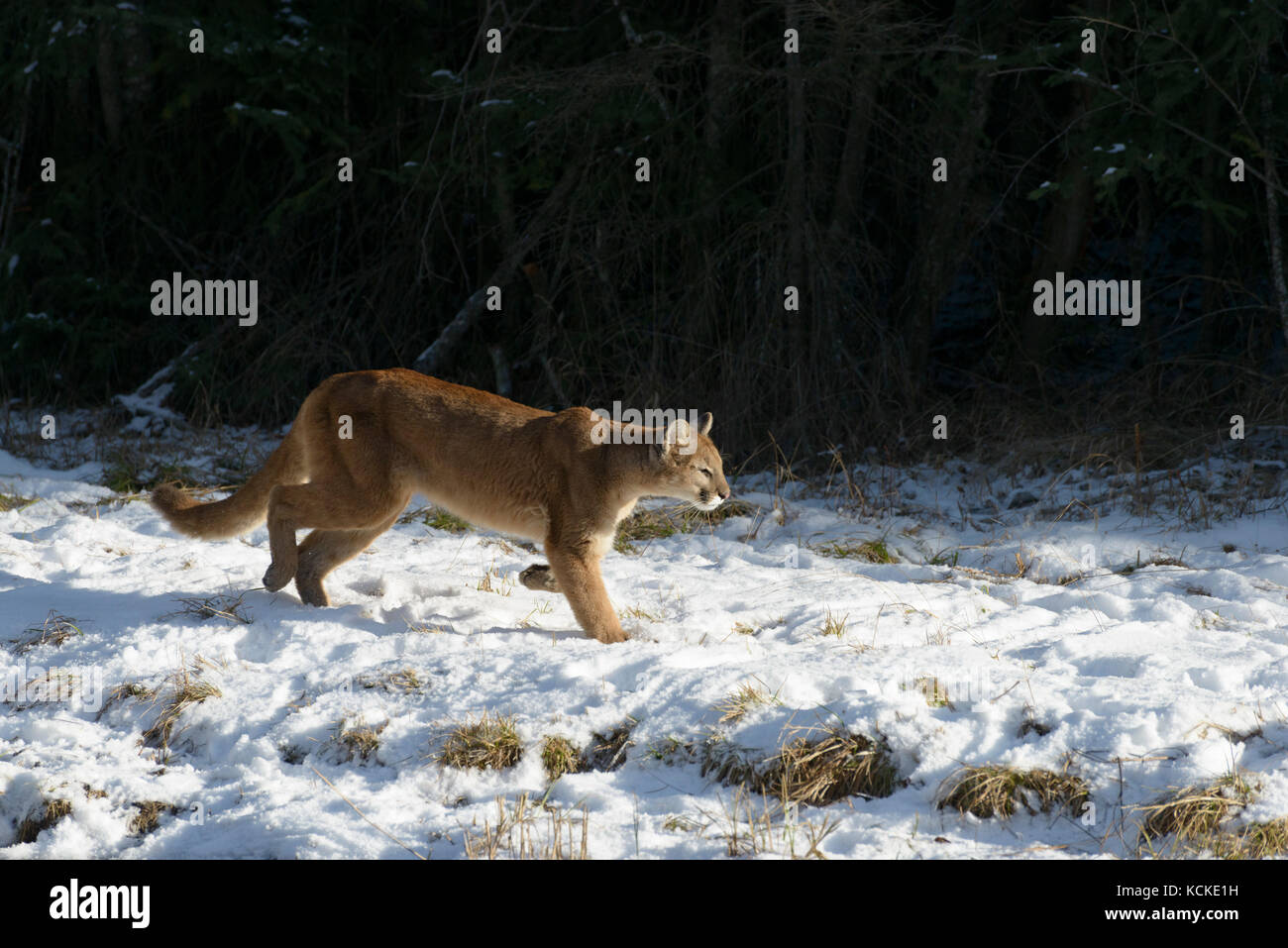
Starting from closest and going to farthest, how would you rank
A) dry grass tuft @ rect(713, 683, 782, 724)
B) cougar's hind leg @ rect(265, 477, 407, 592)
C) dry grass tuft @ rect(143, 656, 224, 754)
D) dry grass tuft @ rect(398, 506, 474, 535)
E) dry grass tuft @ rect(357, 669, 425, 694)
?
dry grass tuft @ rect(713, 683, 782, 724) → dry grass tuft @ rect(143, 656, 224, 754) → dry grass tuft @ rect(357, 669, 425, 694) → cougar's hind leg @ rect(265, 477, 407, 592) → dry grass tuft @ rect(398, 506, 474, 535)

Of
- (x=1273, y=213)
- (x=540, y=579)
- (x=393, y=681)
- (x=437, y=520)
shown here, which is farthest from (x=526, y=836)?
(x=1273, y=213)

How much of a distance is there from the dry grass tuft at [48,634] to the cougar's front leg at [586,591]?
208 centimetres

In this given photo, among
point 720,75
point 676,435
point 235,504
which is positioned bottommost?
point 235,504

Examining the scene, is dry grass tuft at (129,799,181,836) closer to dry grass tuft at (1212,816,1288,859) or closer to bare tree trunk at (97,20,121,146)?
dry grass tuft at (1212,816,1288,859)

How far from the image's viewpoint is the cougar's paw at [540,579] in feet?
19.4

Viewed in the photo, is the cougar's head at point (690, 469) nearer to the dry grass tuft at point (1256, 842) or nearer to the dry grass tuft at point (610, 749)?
the dry grass tuft at point (610, 749)

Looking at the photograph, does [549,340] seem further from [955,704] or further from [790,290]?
[955,704]

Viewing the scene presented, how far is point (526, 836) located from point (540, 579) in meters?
2.26

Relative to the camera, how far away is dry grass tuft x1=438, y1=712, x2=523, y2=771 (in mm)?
4234

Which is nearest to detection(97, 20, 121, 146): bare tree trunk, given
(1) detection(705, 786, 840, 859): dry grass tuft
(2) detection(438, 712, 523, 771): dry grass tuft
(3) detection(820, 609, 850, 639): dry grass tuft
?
(3) detection(820, 609, 850, 639): dry grass tuft

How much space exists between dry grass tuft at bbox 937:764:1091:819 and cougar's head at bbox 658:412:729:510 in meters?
2.21

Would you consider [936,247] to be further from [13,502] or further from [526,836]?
[526,836]

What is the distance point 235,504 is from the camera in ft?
19.9

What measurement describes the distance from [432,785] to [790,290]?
6.22 m
